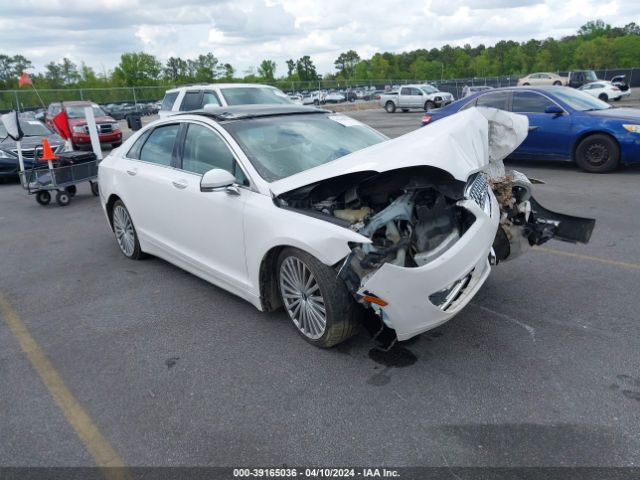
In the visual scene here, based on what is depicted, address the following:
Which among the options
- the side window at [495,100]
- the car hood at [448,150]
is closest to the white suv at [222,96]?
the side window at [495,100]

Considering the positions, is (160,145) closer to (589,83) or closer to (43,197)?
(43,197)

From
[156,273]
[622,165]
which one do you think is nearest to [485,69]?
[622,165]

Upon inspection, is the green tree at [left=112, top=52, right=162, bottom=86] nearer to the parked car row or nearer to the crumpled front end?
the parked car row

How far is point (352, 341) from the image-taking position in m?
3.73

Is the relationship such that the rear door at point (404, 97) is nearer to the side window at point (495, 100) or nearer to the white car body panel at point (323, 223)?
the side window at point (495, 100)

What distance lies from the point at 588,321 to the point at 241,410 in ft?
8.73

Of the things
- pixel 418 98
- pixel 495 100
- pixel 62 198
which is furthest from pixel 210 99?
pixel 418 98

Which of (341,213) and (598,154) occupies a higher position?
(341,213)

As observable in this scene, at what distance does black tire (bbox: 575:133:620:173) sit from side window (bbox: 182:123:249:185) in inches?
304

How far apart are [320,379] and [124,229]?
349cm

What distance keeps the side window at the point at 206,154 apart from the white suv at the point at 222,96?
704 cm

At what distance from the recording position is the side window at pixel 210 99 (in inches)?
448

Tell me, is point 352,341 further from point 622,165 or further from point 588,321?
point 622,165

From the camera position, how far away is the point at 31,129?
13.5 metres
